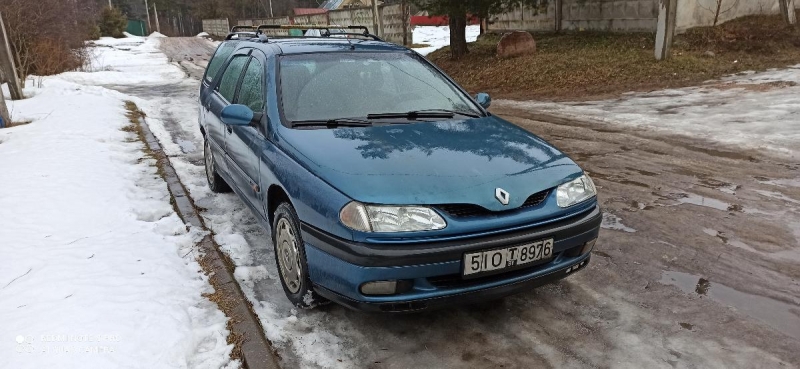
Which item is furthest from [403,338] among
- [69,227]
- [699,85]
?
[699,85]

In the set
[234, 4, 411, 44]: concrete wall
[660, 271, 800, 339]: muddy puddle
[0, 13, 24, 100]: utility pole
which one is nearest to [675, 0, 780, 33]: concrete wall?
[234, 4, 411, 44]: concrete wall

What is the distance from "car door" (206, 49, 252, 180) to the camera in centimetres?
463

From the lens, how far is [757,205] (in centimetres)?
470

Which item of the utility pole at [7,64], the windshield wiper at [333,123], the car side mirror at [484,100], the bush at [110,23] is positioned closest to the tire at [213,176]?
the windshield wiper at [333,123]

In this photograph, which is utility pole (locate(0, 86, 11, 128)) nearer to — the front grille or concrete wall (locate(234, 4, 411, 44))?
the front grille

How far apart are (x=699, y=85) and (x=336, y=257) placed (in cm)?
1052

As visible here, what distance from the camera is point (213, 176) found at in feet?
18.6

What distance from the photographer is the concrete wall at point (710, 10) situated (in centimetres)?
1484

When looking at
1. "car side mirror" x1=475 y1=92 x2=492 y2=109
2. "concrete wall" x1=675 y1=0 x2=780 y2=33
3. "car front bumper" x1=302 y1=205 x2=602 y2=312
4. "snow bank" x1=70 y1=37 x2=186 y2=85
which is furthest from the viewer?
"snow bank" x1=70 y1=37 x2=186 y2=85

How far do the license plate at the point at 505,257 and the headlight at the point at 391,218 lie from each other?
24 centimetres

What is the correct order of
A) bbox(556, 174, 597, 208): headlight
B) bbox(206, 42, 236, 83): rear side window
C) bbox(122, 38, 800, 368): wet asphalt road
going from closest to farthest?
bbox(122, 38, 800, 368): wet asphalt road, bbox(556, 174, 597, 208): headlight, bbox(206, 42, 236, 83): rear side window

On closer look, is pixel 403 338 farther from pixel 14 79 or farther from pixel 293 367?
pixel 14 79

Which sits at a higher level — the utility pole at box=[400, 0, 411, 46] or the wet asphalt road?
the utility pole at box=[400, 0, 411, 46]

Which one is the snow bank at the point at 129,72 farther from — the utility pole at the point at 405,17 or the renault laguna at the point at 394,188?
the renault laguna at the point at 394,188
